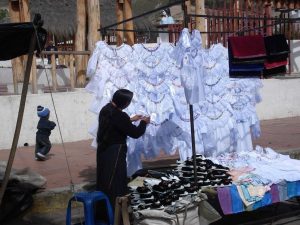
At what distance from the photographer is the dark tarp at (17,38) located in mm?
4707

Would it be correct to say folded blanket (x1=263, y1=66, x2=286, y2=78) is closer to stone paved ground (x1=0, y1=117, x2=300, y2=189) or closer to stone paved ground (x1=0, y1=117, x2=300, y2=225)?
stone paved ground (x1=0, y1=117, x2=300, y2=225)

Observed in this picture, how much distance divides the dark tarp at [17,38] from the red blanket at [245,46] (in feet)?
10.1

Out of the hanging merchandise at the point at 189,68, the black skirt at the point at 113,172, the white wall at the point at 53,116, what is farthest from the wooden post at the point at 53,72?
the black skirt at the point at 113,172

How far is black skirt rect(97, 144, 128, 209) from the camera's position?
5.73 meters

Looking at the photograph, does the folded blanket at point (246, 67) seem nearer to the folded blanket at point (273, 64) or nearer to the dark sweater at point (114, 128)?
the folded blanket at point (273, 64)

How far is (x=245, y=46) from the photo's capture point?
23.6 feet

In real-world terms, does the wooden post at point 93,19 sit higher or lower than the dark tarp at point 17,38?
higher

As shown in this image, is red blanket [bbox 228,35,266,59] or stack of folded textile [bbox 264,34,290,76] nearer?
red blanket [bbox 228,35,266,59]

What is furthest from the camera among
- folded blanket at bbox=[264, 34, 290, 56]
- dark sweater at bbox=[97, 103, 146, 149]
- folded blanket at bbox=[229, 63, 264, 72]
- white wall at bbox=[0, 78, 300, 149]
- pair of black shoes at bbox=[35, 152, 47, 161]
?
white wall at bbox=[0, 78, 300, 149]

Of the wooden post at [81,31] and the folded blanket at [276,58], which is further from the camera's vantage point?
the wooden post at [81,31]

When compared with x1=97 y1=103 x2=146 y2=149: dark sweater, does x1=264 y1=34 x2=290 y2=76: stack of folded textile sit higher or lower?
higher

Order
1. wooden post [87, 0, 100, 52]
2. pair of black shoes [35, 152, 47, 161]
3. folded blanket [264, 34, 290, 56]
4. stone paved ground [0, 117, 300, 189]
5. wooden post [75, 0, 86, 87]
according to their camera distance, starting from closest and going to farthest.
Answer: folded blanket [264, 34, 290, 56]
stone paved ground [0, 117, 300, 189]
pair of black shoes [35, 152, 47, 161]
wooden post [87, 0, 100, 52]
wooden post [75, 0, 86, 87]

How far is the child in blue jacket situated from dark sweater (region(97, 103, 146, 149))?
4.19m

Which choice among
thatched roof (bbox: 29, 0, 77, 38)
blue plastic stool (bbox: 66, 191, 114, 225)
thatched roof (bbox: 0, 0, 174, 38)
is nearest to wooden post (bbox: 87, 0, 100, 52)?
thatched roof (bbox: 0, 0, 174, 38)
